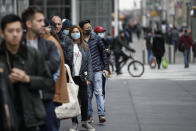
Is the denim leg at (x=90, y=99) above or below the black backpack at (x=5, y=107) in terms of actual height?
below

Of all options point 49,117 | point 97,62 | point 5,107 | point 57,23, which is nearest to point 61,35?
point 57,23

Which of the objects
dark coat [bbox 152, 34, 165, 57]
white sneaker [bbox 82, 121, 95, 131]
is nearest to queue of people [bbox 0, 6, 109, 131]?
white sneaker [bbox 82, 121, 95, 131]

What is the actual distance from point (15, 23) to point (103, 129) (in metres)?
4.75

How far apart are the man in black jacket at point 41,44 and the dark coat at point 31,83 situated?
1.70ft

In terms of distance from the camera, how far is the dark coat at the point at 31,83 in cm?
465

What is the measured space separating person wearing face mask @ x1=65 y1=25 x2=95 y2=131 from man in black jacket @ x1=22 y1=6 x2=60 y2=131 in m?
2.68

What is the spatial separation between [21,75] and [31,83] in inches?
6.0

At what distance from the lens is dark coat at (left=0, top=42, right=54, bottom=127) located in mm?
4652

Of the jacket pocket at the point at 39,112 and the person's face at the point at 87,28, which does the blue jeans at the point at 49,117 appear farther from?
the person's face at the point at 87,28

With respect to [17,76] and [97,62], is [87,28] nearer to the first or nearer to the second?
[97,62]

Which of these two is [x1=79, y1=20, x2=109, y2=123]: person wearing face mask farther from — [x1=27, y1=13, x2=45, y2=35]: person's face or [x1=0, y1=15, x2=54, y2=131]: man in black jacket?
[x1=0, y1=15, x2=54, y2=131]: man in black jacket

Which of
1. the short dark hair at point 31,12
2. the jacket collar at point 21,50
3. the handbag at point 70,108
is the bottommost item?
the handbag at point 70,108

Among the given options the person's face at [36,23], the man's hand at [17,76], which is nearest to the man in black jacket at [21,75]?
the man's hand at [17,76]

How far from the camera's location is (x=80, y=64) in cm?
849
